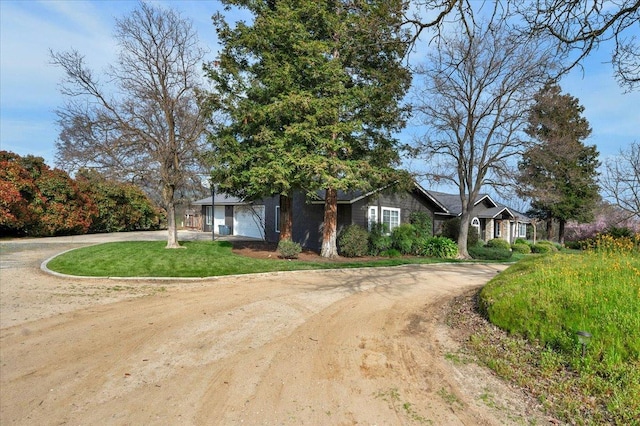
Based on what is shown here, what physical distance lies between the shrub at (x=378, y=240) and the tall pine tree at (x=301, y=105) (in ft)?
10.3

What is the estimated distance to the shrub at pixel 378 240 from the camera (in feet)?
54.8

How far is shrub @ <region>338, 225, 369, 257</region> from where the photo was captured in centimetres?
1551

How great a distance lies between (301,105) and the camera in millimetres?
11953

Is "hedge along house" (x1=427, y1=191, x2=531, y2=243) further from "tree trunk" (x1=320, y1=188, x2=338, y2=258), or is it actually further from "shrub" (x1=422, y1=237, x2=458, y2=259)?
"tree trunk" (x1=320, y1=188, x2=338, y2=258)

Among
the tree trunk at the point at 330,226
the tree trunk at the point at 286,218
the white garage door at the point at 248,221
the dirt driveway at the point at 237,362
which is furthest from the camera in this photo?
the white garage door at the point at 248,221

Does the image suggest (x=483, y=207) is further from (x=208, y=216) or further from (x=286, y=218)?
(x=208, y=216)

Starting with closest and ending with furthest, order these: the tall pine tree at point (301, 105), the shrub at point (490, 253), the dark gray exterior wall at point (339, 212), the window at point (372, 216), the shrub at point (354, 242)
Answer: the tall pine tree at point (301, 105) → the shrub at point (354, 242) → the dark gray exterior wall at point (339, 212) → the window at point (372, 216) → the shrub at point (490, 253)

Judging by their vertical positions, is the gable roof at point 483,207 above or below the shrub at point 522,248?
above

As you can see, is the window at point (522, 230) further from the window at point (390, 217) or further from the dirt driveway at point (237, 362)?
the dirt driveway at point (237, 362)

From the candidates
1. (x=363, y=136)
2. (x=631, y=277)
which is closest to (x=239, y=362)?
(x=631, y=277)

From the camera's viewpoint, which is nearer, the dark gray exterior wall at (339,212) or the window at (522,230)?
the dark gray exterior wall at (339,212)

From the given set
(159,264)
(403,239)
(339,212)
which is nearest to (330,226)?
(339,212)

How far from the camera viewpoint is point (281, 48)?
43.3 ft

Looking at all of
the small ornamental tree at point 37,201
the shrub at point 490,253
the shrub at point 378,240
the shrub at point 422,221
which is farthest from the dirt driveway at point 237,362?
the small ornamental tree at point 37,201
